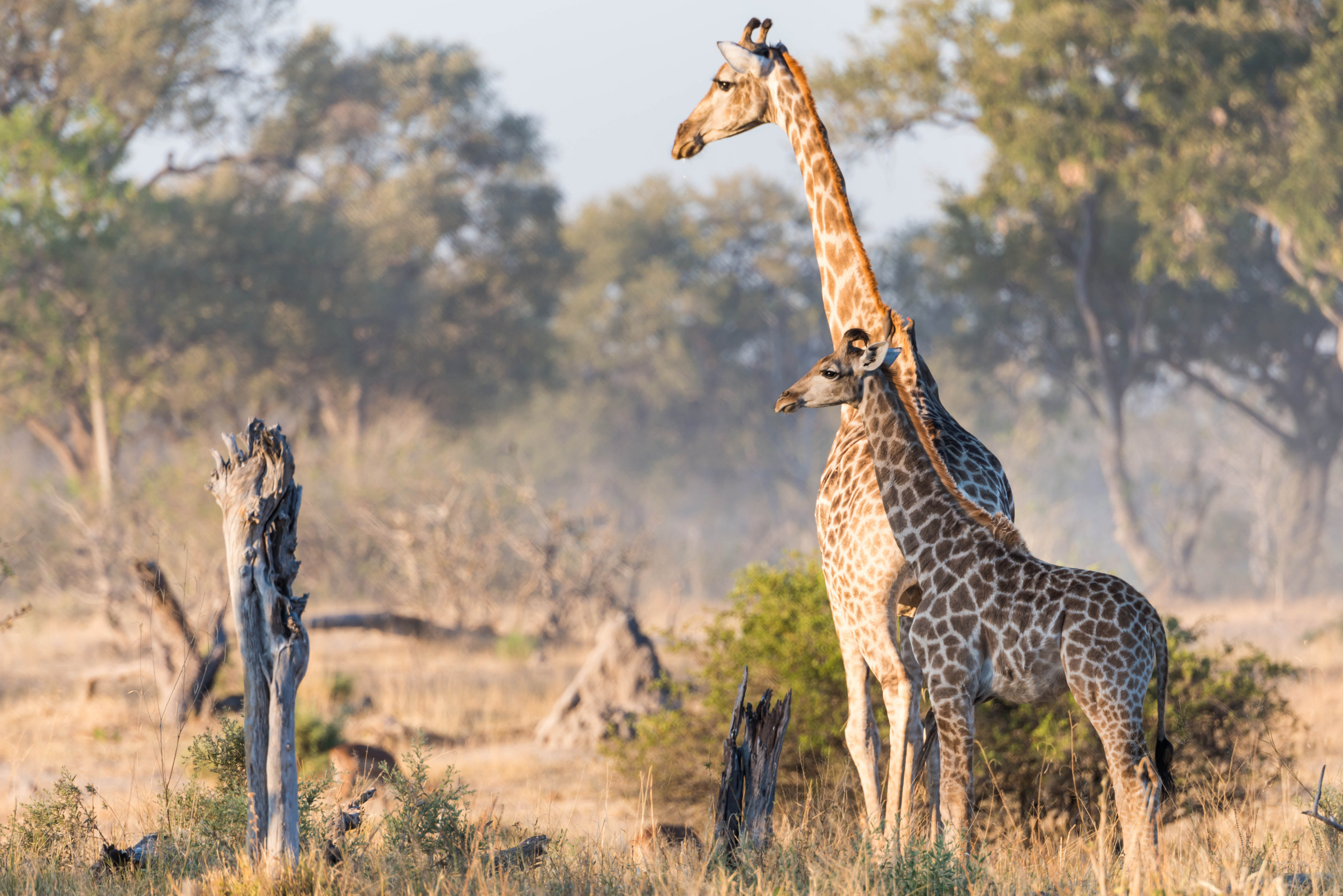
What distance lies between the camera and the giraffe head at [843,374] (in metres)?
4.99

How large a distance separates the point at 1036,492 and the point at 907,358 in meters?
39.9

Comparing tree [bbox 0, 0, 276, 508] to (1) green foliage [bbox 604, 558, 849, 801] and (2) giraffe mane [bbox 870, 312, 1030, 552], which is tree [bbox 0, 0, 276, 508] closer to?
(1) green foliage [bbox 604, 558, 849, 801]

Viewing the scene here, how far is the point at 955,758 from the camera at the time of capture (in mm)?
4688

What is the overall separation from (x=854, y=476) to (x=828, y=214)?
1472mm

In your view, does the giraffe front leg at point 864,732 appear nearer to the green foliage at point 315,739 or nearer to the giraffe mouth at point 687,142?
the giraffe mouth at point 687,142

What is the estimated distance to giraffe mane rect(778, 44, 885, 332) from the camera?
5.84 metres

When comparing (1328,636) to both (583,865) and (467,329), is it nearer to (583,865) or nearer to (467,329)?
(583,865)

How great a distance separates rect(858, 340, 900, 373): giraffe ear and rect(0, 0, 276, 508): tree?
59.0 feet

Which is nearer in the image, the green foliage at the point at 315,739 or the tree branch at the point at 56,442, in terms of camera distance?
the green foliage at the point at 315,739

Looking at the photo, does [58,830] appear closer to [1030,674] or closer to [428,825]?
[428,825]

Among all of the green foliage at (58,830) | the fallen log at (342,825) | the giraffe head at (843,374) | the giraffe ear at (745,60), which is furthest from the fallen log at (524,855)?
the giraffe ear at (745,60)

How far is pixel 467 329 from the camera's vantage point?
30.8 meters

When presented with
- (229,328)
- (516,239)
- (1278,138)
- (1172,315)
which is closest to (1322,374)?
(1172,315)

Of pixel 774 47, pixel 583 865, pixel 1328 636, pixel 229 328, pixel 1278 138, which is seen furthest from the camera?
pixel 229 328
